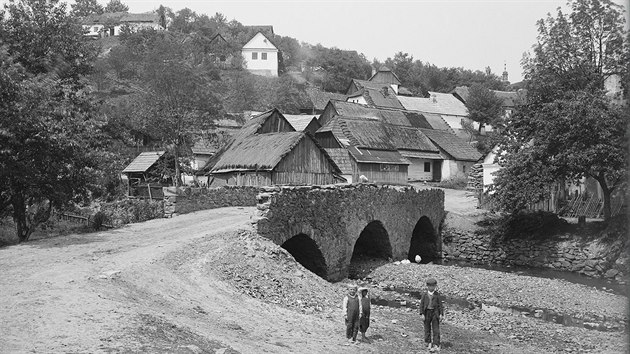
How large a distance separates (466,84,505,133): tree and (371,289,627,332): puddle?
172 ft

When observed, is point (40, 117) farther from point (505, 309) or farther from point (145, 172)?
point (145, 172)

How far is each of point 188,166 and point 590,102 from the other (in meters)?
23.9

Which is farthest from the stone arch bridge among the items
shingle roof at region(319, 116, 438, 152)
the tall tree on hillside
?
the tall tree on hillside

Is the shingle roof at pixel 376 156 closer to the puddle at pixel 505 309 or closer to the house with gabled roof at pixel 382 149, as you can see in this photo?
the house with gabled roof at pixel 382 149

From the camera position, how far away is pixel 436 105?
7106 centimetres

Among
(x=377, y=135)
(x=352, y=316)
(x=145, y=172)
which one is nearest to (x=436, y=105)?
(x=377, y=135)

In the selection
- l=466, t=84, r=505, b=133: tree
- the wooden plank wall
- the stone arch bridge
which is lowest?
the stone arch bridge

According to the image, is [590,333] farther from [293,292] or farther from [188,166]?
[188,166]

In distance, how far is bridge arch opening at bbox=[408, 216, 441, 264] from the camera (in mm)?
33281

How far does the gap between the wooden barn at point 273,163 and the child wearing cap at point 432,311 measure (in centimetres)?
1596

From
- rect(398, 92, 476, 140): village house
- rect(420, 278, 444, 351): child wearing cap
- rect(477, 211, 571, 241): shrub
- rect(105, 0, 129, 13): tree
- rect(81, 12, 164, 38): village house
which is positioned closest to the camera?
rect(420, 278, 444, 351): child wearing cap

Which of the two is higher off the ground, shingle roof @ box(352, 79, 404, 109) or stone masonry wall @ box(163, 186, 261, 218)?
shingle roof @ box(352, 79, 404, 109)

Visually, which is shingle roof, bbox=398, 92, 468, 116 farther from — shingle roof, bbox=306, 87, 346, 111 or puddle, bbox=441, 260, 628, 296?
puddle, bbox=441, 260, 628, 296

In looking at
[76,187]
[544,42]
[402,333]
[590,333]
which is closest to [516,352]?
[402,333]
